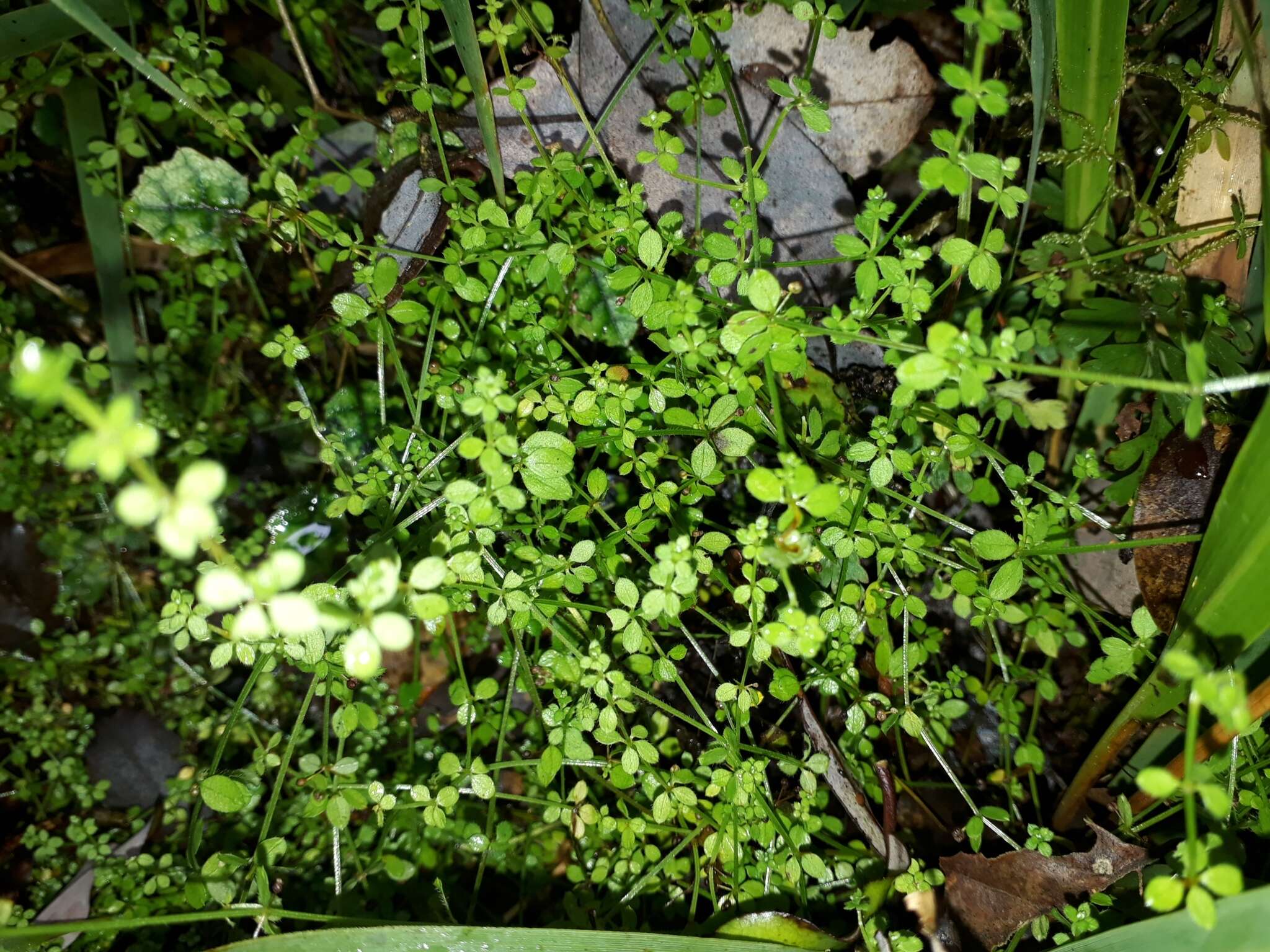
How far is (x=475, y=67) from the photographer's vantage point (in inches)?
55.9

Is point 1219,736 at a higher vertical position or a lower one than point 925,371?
lower

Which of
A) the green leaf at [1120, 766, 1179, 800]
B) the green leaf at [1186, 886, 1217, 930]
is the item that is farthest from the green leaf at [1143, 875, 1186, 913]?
the green leaf at [1120, 766, 1179, 800]

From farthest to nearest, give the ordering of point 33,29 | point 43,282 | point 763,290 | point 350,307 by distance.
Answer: point 43,282, point 33,29, point 350,307, point 763,290

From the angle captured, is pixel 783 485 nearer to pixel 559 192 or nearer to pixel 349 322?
pixel 559 192

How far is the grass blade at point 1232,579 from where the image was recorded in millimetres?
1117

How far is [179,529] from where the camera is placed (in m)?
0.69

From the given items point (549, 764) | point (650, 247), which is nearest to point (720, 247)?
point (650, 247)

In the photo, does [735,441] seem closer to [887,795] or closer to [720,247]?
[720,247]

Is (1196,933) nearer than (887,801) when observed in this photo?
Yes

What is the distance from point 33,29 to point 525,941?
6.41 ft

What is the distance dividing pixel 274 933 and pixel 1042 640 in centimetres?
148

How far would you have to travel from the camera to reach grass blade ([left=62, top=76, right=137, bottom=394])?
6.05ft

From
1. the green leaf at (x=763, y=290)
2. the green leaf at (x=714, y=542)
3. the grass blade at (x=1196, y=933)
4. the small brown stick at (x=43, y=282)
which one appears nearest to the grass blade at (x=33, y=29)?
the small brown stick at (x=43, y=282)

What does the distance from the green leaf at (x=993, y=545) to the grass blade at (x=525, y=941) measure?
0.73m
